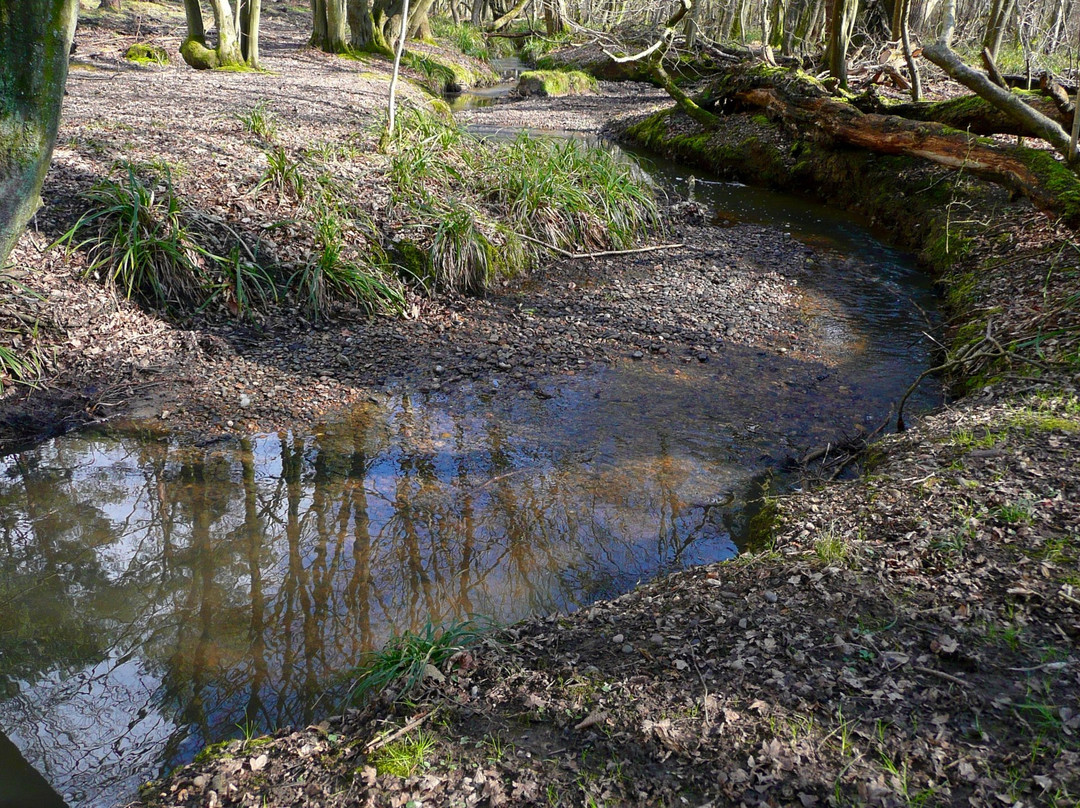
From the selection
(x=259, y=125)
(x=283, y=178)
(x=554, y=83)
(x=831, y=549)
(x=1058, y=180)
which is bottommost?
(x=831, y=549)

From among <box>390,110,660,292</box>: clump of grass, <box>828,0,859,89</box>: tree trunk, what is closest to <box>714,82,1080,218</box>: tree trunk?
<box>828,0,859,89</box>: tree trunk

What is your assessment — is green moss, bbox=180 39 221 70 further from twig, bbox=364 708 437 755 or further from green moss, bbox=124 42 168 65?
twig, bbox=364 708 437 755

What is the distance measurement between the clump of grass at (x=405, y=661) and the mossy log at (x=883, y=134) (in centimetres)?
659

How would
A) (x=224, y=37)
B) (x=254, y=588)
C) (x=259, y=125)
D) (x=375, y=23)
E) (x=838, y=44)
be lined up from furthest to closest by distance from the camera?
(x=375, y=23) < (x=224, y=37) < (x=838, y=44) < (x=259, y=125) < (x=254, y=588)

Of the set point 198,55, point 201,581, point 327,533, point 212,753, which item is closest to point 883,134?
point 327,533

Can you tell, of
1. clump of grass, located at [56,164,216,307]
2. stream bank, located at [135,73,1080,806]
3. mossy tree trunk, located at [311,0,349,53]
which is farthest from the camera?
mossy tree trunk, located at [311,0,349,53]

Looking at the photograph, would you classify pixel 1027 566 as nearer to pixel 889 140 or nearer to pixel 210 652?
pixel 210 652

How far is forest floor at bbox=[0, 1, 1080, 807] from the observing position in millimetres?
2355

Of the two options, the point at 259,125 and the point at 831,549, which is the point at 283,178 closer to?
the point at 259,125

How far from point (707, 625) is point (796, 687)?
0.47 m

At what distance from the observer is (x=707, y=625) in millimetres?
3037

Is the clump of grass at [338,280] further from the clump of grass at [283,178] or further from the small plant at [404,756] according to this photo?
the small plant at [404,756]

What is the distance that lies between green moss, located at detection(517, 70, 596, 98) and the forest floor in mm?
16231

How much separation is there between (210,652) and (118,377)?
289 centimetres
